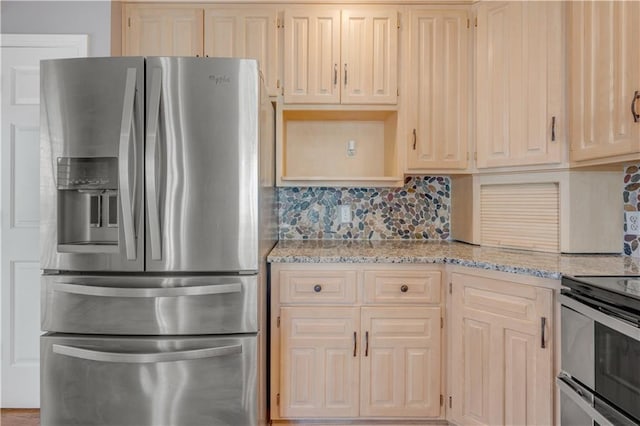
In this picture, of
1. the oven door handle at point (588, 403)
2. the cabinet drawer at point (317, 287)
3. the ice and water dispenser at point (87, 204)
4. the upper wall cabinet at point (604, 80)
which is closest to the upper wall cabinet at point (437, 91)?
the upper wall cabinet at point (604, 80)

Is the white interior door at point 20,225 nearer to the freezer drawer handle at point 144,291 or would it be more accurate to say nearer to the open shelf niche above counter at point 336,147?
the freezer drawer handle at point 144,291

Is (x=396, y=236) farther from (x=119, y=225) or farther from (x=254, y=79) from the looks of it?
(x=119, y=225)

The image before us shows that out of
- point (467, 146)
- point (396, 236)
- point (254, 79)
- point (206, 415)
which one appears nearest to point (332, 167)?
point (396, 236)

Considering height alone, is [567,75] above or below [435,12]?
below

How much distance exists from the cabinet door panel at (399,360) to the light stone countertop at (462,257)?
268 millimetres

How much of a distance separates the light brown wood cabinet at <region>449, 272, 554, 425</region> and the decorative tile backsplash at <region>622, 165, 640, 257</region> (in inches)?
30.8

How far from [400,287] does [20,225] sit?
7.19 feet

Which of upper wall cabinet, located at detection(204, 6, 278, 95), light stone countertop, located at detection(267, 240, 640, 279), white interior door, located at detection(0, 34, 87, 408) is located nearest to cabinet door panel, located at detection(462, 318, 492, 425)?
light stone countertop, located at detection(267, 240, 640, 279)

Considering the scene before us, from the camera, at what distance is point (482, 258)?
6.23 ft

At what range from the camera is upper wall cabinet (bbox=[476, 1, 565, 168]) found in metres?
1.93

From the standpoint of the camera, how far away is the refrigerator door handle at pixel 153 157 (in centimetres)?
162

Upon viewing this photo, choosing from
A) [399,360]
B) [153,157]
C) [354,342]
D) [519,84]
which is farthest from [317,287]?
[519,84]

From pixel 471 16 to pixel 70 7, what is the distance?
92.0 inches

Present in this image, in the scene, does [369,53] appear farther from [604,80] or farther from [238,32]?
[604,80]
